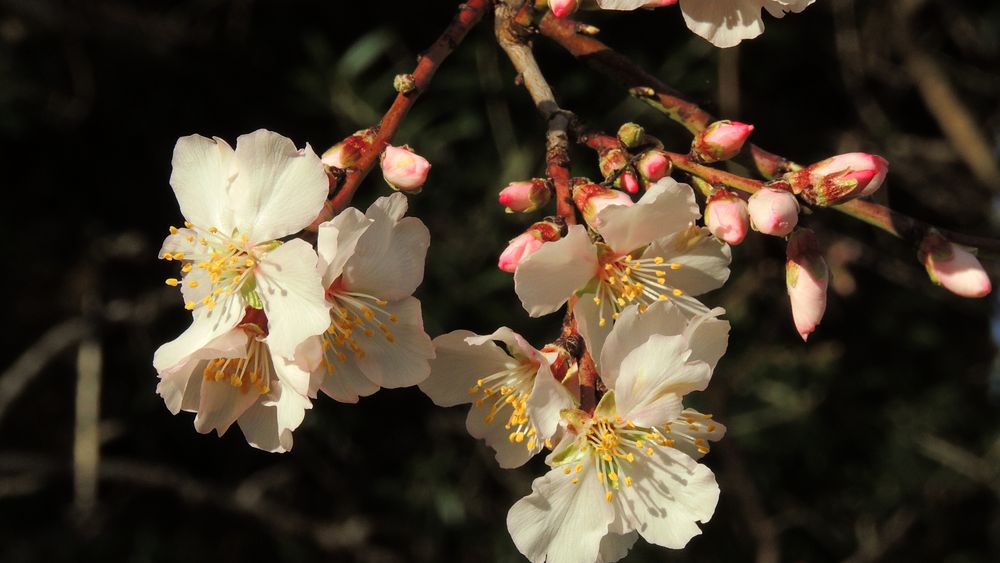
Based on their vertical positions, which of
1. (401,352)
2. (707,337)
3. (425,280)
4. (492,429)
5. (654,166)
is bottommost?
(425,280)

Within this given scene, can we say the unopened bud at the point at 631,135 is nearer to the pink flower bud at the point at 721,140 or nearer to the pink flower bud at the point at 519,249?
the pink flower bud at the point at 721,140

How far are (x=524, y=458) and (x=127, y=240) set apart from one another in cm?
197

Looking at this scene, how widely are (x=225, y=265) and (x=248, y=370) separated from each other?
0.15m

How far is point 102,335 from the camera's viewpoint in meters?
2.72

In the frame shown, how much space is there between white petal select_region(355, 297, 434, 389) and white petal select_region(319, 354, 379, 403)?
0.06 ft

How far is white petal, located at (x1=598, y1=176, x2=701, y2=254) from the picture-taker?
3.58 ft

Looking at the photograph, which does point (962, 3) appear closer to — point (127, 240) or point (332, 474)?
point (332, 474)

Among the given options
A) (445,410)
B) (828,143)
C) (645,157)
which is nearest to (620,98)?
(828,143)

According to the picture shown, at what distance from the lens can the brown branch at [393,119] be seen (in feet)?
3.79

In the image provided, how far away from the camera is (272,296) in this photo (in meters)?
1.14

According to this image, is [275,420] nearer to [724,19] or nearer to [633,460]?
[633,460]

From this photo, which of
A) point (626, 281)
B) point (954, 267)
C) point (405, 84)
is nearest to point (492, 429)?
point (626, 281)

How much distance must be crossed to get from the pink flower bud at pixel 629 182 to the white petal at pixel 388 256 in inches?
10.5

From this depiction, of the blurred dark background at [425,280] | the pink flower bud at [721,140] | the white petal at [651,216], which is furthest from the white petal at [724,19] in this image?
the blurred dark background at [425,280]
